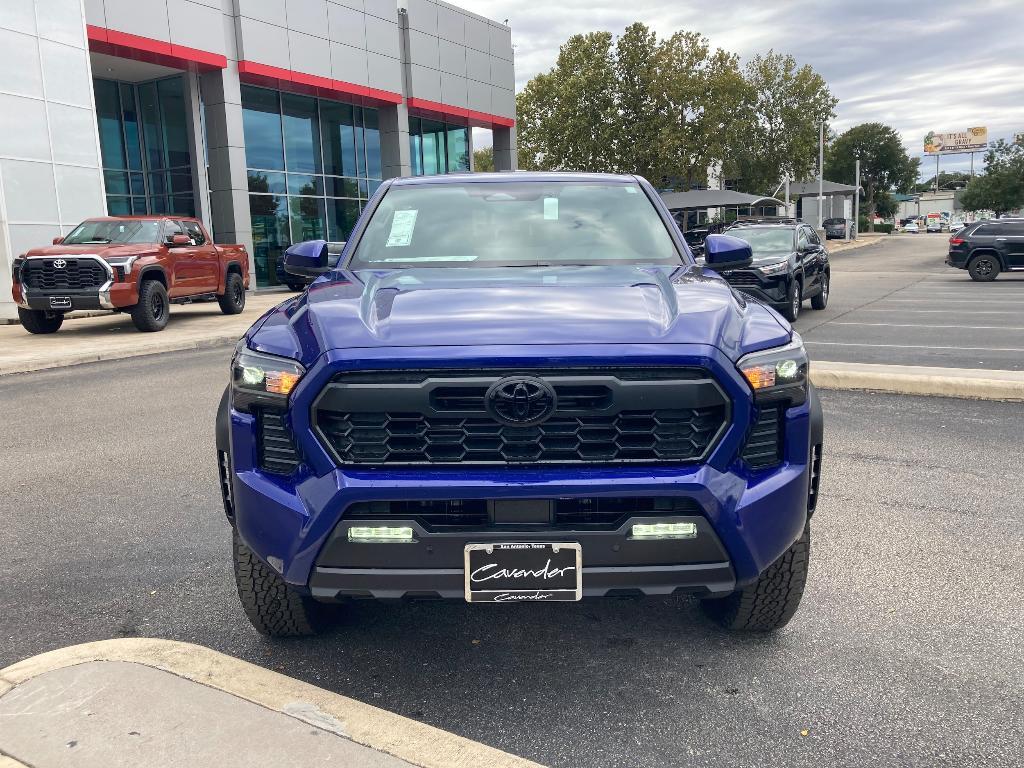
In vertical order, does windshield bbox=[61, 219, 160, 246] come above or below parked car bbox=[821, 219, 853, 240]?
above

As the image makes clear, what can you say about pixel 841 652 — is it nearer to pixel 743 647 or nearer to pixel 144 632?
pixel 743 647

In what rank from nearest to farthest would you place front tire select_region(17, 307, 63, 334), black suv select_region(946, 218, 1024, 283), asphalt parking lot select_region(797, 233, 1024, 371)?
asphalt parking lot select_region(797, 233, 1024, 371) → front tire select_region(17, 307, 63, 334) → black suv select_region(946, 218, 1024, 283)

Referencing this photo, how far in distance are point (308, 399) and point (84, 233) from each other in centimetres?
1459

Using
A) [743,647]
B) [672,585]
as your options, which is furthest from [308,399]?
[743,647]

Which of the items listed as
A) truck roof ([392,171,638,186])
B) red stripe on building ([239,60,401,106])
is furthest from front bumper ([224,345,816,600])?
red stripe on building ([239,60,401,106])

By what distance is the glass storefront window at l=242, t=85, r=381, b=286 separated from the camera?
2662 centimetres

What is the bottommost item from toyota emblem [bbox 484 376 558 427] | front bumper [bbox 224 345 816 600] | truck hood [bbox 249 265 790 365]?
front bumper [bbox 224 345 816 600]

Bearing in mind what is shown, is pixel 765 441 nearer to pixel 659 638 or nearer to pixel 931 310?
pixel 659 638

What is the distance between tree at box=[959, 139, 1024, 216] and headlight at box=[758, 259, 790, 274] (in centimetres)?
7690

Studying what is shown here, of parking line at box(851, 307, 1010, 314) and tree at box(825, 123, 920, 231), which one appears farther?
tree at box(825, 123, 920, 231)

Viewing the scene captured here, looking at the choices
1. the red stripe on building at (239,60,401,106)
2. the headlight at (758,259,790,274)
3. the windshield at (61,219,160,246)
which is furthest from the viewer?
the red stripe on building at (239,60,401,106)

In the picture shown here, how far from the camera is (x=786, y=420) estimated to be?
2.75 m

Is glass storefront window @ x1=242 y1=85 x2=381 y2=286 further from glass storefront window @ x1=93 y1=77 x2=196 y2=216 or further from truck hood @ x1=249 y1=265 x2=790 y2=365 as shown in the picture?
truck hood @ x1=249 y1=265 x2=790 y2=365

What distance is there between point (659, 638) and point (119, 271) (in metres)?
13.1
